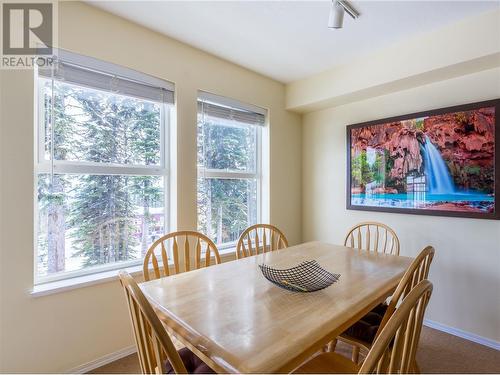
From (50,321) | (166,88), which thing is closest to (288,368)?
(50,321)

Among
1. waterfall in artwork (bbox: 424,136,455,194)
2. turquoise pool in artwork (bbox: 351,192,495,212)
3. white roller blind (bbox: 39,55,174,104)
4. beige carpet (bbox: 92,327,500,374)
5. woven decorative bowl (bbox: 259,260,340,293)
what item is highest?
white roller blind (bbox: 39,55,174,104)

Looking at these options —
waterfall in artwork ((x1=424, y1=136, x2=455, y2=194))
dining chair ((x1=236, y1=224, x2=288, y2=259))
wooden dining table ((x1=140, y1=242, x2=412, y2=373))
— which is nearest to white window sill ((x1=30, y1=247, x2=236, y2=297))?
wooden dining table ((x1=140, y1=242, x2=412, y2=373))

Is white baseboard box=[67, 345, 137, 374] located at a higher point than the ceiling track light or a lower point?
lower

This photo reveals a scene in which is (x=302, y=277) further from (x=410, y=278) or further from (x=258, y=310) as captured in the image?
(x=410, y=278)

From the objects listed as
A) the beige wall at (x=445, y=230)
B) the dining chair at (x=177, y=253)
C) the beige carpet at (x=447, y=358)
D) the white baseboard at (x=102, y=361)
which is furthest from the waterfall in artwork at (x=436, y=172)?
the white baseboard at (x=102, y=361)

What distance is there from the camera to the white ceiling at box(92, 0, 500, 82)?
1731 mm

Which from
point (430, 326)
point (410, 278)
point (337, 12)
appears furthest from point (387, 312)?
point (337, 12)

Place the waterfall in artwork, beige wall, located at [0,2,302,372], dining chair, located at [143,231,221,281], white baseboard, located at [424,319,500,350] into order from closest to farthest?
beige wall, located at [0,2,302,372]
dining chair, located at [143,231,221,281]
white baseboard, located at [424,319,500,350]
the waterfall in artwork

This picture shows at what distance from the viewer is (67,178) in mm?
1766

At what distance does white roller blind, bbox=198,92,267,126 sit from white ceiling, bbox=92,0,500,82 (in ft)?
1.32

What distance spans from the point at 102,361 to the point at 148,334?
1.33 metres

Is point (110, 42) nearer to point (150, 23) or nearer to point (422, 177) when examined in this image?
point (150, 23)

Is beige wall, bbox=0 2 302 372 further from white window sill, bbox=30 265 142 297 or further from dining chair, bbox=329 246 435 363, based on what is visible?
dining chair, bbox=329 246 435 363

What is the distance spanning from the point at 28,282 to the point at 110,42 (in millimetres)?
1651
